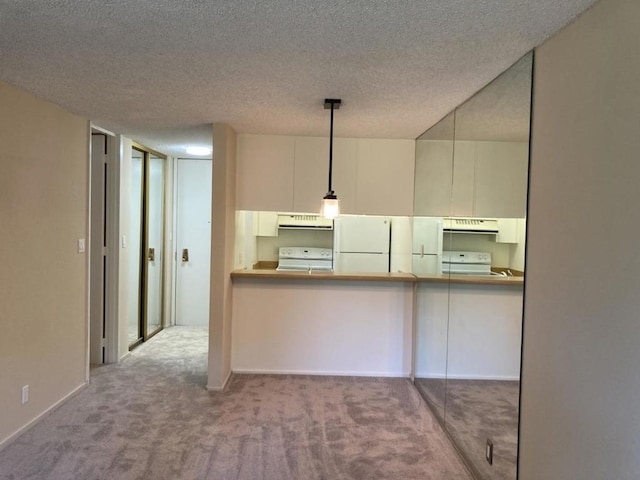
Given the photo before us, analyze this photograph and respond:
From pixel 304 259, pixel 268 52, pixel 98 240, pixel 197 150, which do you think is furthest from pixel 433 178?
pixel 98 240

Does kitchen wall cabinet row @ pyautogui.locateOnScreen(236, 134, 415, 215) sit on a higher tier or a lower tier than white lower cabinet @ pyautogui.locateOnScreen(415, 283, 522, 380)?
higher

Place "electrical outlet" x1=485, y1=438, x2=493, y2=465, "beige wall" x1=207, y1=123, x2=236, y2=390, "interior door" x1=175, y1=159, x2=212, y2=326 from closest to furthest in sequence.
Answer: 1. "electrical outlet" x1=485, y1=438, x2=493, y2=465
2. "beige wall" x1=207, y1=123, x2=236, y2=390
3. "interior door" x1=175, y1=159, x2=212, y2=326

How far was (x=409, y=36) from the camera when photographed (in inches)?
73.7

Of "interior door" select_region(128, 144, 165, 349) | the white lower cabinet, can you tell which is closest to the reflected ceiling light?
"interior door" select_region(128, 144, 165, 349)

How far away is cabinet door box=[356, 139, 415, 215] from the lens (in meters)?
4.07

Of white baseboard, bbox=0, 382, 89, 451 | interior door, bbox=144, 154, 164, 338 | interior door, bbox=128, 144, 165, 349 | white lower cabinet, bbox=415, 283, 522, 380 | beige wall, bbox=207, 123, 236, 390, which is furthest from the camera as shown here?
interior door, bbox=144, 154, 164, 338

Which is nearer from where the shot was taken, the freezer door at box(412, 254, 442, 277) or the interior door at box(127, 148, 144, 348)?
the freezer door at box(412, 254, 442, 277)

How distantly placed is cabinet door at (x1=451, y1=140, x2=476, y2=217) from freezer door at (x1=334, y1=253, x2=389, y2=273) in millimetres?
2205

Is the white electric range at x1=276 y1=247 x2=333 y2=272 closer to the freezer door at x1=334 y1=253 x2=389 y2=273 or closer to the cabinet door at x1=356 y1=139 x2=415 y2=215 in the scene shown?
the freezer door at x1=334 y1=253 x2=389 y2=273

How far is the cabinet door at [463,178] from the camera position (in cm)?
273

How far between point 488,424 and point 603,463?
1.00 meters

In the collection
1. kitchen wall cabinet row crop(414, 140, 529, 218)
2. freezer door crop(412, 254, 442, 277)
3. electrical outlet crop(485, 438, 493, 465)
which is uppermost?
kitchen wall cabinet row crop(414, 140, 529, 218)

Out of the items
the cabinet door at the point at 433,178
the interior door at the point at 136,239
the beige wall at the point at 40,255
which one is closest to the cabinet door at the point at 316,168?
the cabinet door at the point at 433,178

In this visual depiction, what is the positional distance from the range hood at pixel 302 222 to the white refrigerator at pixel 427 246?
140 cm
